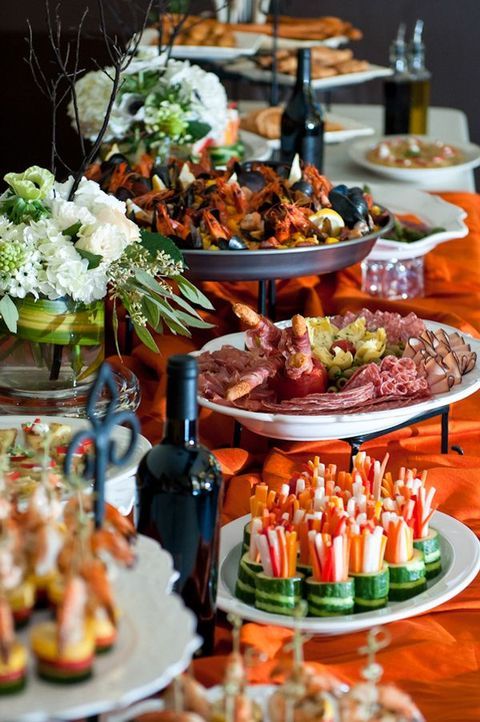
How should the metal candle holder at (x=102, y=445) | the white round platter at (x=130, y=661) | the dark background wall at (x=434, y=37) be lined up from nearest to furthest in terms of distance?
the white round platter at (x=130, y=661)
the metal candle holder at (x=102, y=445)
the dark background wall at (x=434, y=37)

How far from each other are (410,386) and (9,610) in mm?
747

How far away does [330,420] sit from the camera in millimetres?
1257

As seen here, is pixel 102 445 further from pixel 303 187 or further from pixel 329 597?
pixel 303 187

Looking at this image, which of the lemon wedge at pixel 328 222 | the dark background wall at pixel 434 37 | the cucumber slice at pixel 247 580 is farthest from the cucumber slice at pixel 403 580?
the dark background wall at pixel 434 37

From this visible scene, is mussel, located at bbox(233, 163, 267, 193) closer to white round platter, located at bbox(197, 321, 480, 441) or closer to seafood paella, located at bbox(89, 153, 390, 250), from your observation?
seafood paella, located at bbox(89, 153, 390, 250)

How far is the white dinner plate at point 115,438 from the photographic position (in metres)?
1.03

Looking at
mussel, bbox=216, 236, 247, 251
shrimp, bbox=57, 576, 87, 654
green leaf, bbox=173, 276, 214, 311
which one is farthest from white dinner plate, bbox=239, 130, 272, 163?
shrimp, bbox=57, 576, 87, 654

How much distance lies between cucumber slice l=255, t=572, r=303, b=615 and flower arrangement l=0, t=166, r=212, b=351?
Answer: 413mm

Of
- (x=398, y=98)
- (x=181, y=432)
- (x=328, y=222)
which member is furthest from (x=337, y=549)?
(x=398, y=98)

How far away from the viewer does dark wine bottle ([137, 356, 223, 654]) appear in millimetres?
849

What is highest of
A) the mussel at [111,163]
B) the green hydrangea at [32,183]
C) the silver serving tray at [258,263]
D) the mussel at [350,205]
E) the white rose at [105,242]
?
the green hydrangea at [32,183]

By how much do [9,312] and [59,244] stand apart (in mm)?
94

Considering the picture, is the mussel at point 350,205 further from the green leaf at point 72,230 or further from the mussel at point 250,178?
the green leaf at point 72,230

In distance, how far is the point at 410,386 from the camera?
4.29ft
